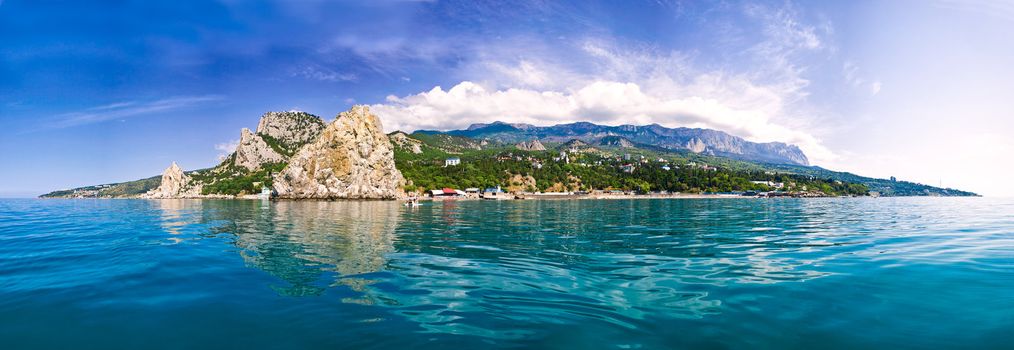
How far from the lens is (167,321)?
9.30m

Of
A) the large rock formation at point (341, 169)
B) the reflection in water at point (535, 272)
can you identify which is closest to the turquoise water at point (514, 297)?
the reflection in water at point (535, 272)

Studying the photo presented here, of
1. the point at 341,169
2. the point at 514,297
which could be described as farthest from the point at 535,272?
the point at 341,169

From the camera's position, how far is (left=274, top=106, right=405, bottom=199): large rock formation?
159 m

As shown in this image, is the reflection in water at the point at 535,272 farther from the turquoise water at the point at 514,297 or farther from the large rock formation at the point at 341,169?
the large rock formation at the point at 341,169

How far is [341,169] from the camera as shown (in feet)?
528

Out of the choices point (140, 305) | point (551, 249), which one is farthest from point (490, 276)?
point (140, 305)

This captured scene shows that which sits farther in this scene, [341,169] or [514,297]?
[341,169]

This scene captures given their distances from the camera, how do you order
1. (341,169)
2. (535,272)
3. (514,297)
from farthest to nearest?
1. (341,169)
2. (535,272)
3. (514,297)

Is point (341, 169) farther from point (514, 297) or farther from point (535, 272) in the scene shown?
point (514, 297)

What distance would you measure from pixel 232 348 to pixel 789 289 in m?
13.3

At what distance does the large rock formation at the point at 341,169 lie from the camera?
159 metres

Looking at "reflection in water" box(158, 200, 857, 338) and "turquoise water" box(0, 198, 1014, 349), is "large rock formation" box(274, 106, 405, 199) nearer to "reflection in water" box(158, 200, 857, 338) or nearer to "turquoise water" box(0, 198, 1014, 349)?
"reflection in water" box(158, 200, 857, 338)

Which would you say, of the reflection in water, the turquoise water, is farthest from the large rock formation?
the turquoise water

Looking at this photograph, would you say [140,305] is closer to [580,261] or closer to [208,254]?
[208,254]
